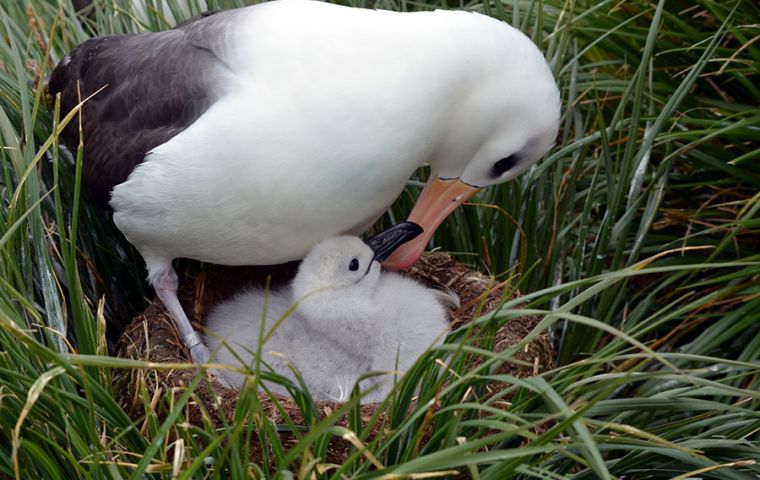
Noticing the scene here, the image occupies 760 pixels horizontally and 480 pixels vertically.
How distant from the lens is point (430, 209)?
331cm

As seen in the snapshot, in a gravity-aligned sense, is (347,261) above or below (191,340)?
above

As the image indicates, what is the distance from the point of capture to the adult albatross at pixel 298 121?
9.11ft

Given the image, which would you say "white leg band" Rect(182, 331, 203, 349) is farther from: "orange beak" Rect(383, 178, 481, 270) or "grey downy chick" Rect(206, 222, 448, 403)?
"orange beak" Rect(383, 178, 481, 270)

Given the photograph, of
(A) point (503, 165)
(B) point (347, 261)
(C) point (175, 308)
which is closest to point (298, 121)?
(B) point (347, 261)

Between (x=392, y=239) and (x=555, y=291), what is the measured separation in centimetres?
108

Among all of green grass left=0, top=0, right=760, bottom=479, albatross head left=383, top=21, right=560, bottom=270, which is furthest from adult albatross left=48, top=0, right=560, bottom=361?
green grass left=0, top=0, right=760, bottom=479

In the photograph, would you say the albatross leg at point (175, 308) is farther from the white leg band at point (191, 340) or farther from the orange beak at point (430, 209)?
the orange beak at point (430, 209)

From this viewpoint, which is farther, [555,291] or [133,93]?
[133,93]

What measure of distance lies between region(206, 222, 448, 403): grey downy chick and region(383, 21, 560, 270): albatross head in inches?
10.8

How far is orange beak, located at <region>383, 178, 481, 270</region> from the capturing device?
3.25 m

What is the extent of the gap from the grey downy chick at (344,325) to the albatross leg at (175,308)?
0.27ft

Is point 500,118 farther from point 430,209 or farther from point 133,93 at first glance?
point 133,93

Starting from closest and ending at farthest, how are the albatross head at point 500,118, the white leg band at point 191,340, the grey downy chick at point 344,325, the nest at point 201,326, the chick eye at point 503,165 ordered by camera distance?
the nest at point 201,326 < the albatross head at point 500,118 < the chick eye at point 503,165 < the grey downy chick at point 344,325 < the white leg band at point 191,340

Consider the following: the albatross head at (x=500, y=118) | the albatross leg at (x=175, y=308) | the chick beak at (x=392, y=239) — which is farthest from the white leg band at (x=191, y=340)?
the albatross head at (x=500, y=118)
